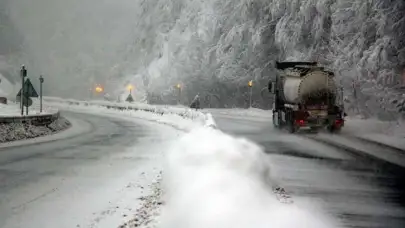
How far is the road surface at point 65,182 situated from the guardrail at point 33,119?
266 centimetres

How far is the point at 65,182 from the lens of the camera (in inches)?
428

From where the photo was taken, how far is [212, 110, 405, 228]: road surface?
806 centimetres

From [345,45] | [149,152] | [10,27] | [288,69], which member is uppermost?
[10,27]

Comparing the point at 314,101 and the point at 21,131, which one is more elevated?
the point at 314,101

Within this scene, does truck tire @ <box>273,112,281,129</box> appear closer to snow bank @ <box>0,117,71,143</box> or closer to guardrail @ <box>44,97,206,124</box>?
guardrail @ <box>44,97,206,124</box>

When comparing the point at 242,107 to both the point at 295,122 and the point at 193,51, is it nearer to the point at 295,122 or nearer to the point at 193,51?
the point at 193,51

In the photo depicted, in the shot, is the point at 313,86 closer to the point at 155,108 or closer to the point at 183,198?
the point at 183,198

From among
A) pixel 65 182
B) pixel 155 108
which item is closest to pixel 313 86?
pixel 65 182

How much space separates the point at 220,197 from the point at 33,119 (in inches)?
798

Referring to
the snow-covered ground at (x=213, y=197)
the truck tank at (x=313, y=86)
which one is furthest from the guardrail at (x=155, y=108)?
the snow-covered ground at (x=213, y=197)

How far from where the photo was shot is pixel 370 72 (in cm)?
2881

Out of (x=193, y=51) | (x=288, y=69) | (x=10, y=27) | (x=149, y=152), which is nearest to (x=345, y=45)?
(x=288, y=69)

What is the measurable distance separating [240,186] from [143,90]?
74014 millimetres

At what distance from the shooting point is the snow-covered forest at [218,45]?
2848 cm
